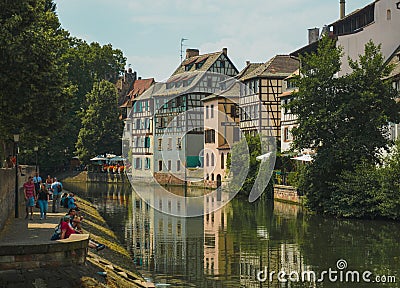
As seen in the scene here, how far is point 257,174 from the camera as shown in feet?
165

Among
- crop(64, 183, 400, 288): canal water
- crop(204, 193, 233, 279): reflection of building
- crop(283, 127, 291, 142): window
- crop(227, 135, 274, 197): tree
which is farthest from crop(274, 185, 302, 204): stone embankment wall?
crop(283, 127, 291, 142): window

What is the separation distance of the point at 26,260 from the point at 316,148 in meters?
26.0

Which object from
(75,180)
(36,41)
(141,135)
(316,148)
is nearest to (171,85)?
(141,135)

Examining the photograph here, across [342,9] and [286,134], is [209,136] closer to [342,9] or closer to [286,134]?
[286,134]

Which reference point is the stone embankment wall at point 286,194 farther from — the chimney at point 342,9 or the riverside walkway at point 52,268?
the riverside walkway at point 52,268

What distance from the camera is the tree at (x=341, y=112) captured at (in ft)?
118

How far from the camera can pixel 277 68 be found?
5766 cm

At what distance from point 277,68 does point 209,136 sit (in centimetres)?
1184

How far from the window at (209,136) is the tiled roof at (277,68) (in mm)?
7427

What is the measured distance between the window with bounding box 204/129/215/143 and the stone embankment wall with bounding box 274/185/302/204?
1878cm

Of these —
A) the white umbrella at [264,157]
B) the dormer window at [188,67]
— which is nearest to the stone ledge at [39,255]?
the white umbrella at [264,157]

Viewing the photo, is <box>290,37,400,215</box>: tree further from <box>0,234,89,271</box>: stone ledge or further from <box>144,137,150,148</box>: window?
<box>144,137,150,148</box>: window

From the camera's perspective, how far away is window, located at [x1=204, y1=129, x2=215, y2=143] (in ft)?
214

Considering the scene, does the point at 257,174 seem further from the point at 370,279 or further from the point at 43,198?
the point at 370,279
